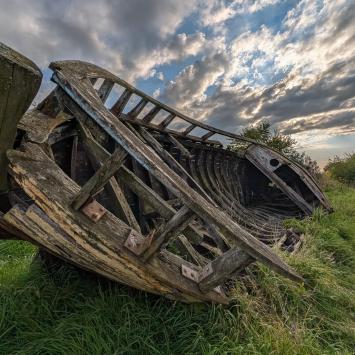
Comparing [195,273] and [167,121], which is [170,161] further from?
[195,273]

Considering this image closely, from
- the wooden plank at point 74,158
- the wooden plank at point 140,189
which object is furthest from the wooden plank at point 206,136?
the wooden plank at point 140,189

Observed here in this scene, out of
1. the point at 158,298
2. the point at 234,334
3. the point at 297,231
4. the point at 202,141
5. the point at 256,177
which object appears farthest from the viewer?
the point at 256,177

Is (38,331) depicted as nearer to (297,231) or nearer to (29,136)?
(29,136)

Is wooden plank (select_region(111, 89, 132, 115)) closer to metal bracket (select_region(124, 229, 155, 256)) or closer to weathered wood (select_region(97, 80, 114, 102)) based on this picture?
weathered wood (select_region(97, 80, 114, 102))

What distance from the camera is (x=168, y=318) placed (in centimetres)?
283

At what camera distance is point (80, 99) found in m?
2.35

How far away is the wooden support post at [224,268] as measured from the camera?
2.21m

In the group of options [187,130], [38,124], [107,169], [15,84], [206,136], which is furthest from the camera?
[206,136]

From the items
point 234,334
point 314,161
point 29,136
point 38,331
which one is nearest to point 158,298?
point 234,334

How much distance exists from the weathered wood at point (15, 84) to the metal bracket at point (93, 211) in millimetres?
679

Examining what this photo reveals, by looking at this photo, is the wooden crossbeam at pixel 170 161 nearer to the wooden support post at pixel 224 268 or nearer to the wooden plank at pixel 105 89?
the wooden plank at pixel 105 89

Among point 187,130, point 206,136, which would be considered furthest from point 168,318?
point 206,136

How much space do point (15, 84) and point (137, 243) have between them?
1244 mm

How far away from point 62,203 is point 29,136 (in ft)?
2.46
